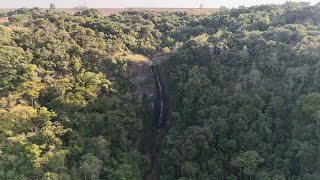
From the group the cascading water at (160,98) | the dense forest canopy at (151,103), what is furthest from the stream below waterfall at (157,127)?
the dense forest canopy at (151,103)

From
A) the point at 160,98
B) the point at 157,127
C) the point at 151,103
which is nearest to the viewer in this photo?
the point at 157,127

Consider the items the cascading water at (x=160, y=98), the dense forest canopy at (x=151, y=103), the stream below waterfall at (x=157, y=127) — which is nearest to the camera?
the dense forest canopy at (x=151, y=103)

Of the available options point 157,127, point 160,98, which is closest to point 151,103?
point 160,98

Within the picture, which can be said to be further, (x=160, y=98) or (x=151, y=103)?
(x=160, y=98)

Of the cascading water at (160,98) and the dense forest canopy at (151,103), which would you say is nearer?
the dense forest canopy at (151,103)

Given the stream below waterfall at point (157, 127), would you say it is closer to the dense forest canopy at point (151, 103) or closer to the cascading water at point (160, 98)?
the cascading water at point (160, 98)

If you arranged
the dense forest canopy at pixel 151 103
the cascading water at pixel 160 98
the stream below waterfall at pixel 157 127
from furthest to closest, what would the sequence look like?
the cascading water at pixel 160 98
the stream below waterfall at pixel 157 127
the dense forest canopy at pixel 151 103

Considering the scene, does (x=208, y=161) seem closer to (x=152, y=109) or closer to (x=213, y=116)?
(x=213, y=116)

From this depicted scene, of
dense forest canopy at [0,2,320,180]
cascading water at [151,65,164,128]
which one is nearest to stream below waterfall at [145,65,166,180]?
cascading water at [151,65,164,128]

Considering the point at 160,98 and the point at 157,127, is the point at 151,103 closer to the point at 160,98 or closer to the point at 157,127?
the point at 160,98

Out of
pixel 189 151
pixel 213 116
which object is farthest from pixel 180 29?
pixel 189 151
